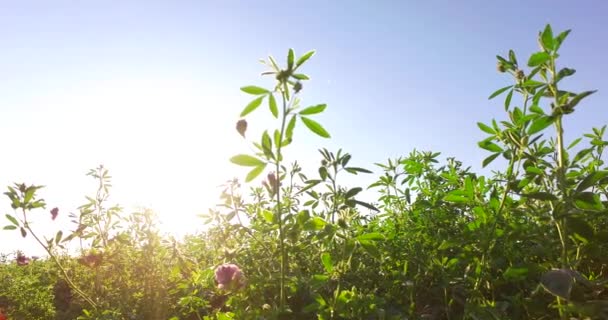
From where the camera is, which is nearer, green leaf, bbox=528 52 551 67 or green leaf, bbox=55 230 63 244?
green leaf, bbox=528 52 551 67

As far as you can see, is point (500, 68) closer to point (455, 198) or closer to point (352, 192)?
point (455, 198)

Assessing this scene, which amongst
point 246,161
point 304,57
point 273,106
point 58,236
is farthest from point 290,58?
point 58,236

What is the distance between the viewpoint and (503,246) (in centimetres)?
227

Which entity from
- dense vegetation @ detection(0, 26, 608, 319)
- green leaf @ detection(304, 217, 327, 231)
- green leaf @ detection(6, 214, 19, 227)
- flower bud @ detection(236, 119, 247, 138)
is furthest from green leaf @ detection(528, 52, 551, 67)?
green leaf @ detection(6, 214, 19, 227)

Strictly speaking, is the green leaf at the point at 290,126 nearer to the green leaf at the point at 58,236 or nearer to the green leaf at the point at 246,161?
the green leaf at the point at 246,161

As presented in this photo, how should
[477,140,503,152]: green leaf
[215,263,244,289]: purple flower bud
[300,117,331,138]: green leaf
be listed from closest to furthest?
1. [300,117,331,138]: green leaf
2. [477,140,503,152]: green leaf
3. [215,263,244,289]: purple flower bud

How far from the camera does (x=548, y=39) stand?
1590 mm

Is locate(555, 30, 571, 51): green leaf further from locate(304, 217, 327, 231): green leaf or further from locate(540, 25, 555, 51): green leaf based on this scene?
locate(304, 217, 327, 231): green leaf

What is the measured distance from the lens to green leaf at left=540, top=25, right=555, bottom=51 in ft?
5.18

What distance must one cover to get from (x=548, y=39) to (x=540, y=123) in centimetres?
32

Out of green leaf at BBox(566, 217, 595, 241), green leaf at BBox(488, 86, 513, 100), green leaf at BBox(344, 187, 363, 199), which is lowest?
green leaf at BBox(566, 217, 595, 241)

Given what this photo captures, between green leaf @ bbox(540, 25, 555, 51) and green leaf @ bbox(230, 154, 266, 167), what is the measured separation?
1190 millimetres

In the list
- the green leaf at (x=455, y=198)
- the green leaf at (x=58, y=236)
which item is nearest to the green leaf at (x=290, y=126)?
the green leaf at (x=455, y=198)

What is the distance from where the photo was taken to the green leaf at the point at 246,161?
1756mm
